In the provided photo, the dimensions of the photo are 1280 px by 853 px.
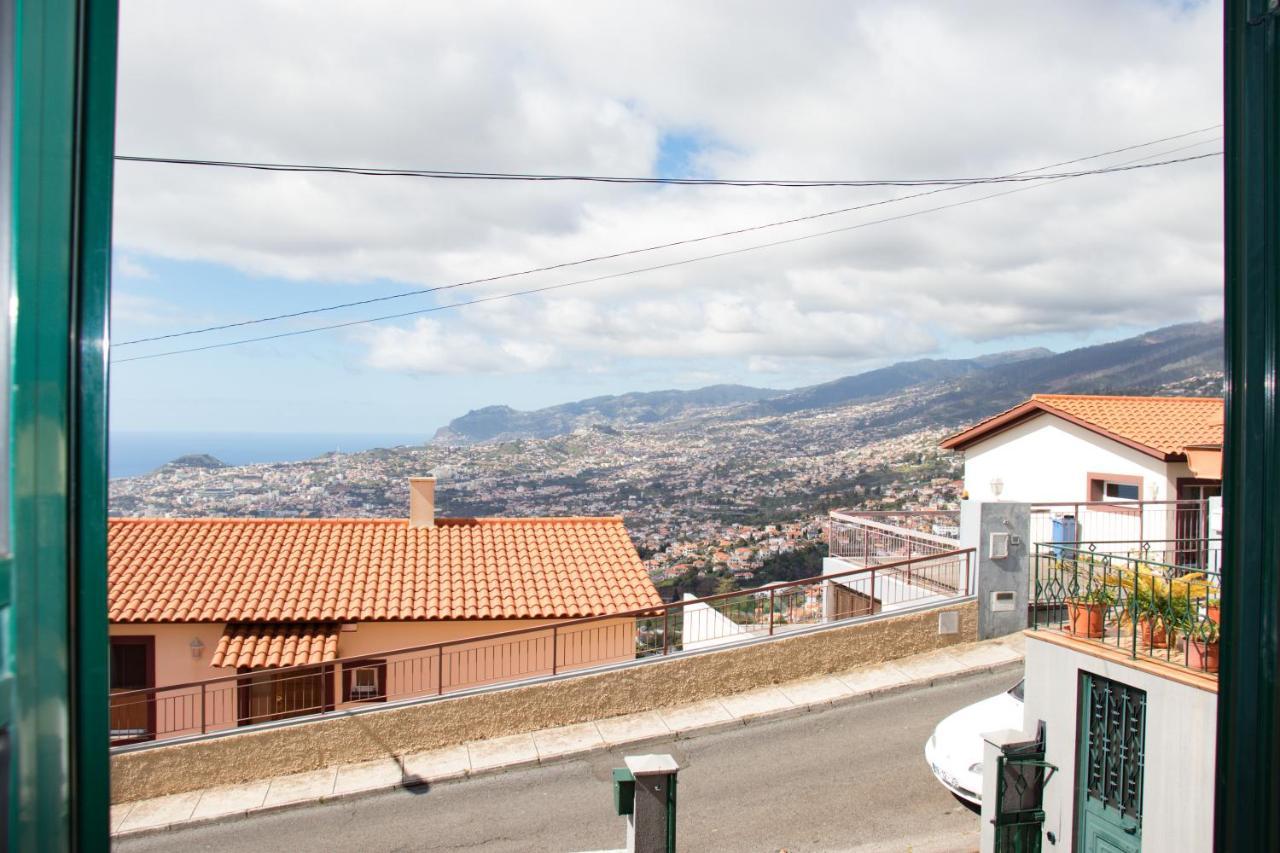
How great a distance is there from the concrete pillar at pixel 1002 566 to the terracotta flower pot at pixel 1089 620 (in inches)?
219

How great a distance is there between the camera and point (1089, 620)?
573 cm

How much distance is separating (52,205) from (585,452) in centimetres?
4193

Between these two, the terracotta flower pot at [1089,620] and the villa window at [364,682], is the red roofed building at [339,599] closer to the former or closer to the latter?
the villa window at [364,682]

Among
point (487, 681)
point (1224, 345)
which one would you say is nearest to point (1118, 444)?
point (487, 681)

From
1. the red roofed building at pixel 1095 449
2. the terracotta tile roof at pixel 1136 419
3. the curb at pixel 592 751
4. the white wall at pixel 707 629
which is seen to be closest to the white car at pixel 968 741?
the curb at pixel 592 751

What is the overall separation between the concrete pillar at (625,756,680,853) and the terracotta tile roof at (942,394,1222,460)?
12301 mm

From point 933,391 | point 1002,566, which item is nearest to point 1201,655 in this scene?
point 1002,566

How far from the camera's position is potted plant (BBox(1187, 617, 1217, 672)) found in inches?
190

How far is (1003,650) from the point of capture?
11.0m

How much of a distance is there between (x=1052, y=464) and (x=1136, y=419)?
1731 mm

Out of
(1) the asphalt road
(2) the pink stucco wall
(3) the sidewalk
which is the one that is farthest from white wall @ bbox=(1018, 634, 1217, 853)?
(2) the pink stucco wall

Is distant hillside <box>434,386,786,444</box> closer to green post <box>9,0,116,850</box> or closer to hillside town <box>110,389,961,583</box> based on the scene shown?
hillside town <box>110,389,961,583</box>

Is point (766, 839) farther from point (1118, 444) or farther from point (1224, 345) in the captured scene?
point (1118, 444)

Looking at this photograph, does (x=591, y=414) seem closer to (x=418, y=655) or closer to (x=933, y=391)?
(x=933, y=391)
